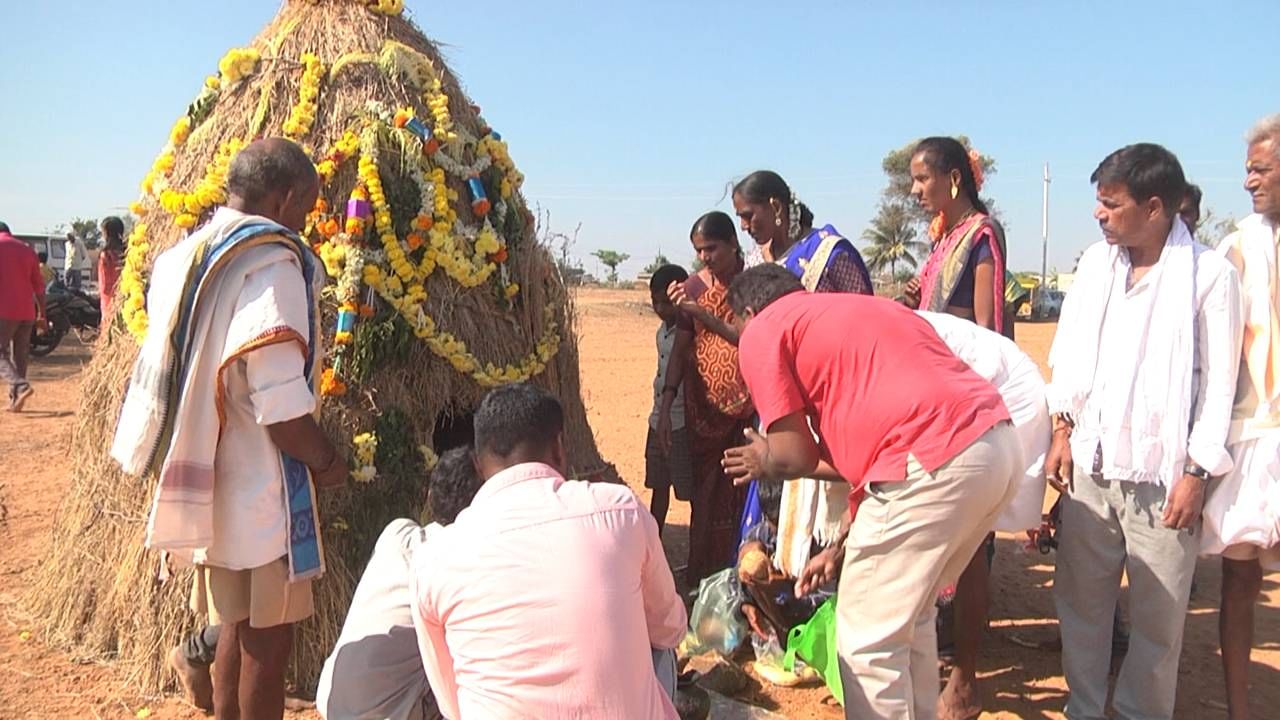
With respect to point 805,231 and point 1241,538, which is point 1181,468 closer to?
point 1241,538

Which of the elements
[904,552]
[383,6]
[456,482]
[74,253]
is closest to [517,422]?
[456,482]

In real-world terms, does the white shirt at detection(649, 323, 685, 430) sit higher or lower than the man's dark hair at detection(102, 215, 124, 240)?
lower

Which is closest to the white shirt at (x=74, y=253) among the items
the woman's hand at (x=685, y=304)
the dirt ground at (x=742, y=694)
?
the dirt ground at (x=742, y=694)

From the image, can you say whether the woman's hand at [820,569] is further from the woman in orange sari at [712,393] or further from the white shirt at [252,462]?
the white shirt at [252,462]

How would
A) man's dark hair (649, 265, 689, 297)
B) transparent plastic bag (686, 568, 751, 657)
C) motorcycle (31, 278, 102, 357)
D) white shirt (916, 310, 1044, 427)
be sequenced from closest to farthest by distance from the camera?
white shirt (916, 310, 1044, 427), transparent plastic bag (686, 568, 751, 657), man's dark hair (649, 265, 689, 297), motorcycle (31, 278, 102, 357)

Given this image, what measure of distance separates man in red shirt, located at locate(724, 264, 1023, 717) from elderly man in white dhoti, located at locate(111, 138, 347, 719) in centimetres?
147

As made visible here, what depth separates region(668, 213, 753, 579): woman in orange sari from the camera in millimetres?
4766

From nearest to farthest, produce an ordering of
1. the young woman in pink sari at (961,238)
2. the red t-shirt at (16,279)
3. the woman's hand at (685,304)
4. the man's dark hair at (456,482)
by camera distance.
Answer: the man's dark hair at (456,482), the young woman in pink sari at (961,238), the woman's hand at (685,304), the red t-shirt at (16,279)

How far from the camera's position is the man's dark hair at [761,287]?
307 cm

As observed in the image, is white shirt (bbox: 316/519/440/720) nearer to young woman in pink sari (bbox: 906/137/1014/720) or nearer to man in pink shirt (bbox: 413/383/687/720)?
man in pink shirt (bbox: 413/383/687/720)

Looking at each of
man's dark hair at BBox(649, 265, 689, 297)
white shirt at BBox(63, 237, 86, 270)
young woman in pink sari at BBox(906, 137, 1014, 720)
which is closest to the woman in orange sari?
man's dark hair at BBox(649, 265, 689, 297)

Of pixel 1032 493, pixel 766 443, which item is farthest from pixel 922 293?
pixel 766 443

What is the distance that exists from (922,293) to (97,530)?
4287 mm

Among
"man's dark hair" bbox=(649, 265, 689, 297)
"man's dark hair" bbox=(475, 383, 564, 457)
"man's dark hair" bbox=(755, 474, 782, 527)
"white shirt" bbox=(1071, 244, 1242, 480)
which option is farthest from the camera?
"man's dark hair" bbox=(649, 265, 689, 297)
